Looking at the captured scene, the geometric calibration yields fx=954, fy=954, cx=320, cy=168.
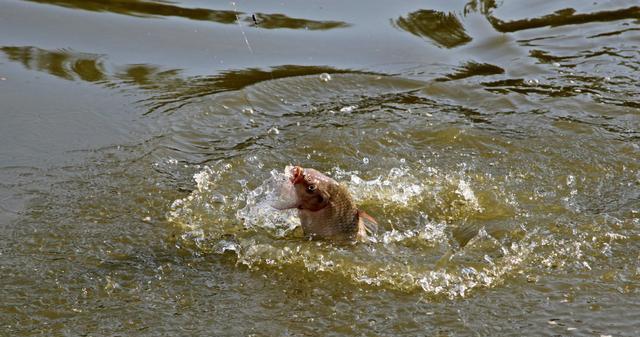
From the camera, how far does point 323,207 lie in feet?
14.3

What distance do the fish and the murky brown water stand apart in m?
0.08

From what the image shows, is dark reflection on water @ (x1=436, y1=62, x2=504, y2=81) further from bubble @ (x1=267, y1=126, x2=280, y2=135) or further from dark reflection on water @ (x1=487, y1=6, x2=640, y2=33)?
bubble @ (x1=267, y1=126, x2=280, y2=135)

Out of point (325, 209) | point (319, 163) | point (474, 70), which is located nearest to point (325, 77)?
point (474, 70)

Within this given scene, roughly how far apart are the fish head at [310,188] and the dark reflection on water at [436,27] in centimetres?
360

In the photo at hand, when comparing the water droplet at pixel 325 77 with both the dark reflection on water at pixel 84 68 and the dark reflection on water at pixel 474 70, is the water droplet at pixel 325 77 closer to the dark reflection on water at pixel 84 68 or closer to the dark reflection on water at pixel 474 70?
the dark reflection on water at pixel 474 70

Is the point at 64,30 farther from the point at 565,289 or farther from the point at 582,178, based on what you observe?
the point at 565,289

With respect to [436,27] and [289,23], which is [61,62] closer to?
[289,23]

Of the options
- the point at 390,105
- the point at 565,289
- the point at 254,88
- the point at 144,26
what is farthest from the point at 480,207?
the point at 144,26

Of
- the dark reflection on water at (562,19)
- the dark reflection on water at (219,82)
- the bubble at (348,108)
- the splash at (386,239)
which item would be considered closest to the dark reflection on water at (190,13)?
the dark reflection on water at (219,82)

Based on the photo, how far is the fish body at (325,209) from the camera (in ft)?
14.0

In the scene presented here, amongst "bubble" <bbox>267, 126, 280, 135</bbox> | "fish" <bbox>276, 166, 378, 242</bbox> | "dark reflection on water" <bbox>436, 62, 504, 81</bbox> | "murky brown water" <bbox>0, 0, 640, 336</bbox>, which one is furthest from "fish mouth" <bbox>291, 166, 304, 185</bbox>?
"dark reflection on water" <bbox>436, 62, 504, 81</bbox>

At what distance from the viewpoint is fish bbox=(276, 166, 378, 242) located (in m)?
4.26

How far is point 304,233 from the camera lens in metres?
4.53

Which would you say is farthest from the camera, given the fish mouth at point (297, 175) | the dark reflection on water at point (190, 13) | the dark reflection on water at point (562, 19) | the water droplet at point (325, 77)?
the dark reflection on water at point (562, 19)
